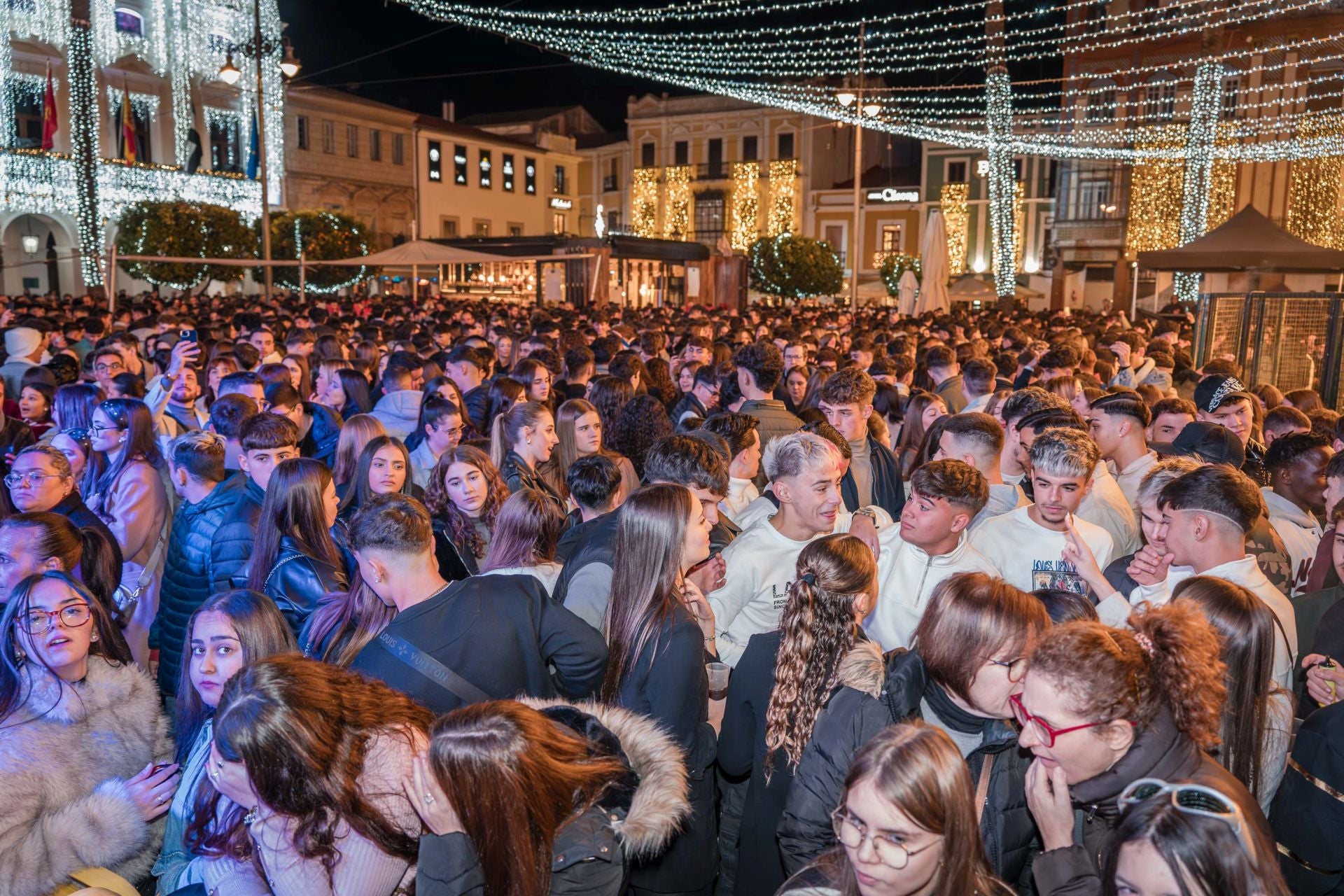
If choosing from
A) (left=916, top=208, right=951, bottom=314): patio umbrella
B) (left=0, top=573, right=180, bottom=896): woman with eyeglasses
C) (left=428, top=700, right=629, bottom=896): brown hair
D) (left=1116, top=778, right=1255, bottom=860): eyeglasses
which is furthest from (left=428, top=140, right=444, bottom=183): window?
(left=1116, top=778, right=1255, bottom=860): eyeglasses

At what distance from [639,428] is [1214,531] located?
138 inches

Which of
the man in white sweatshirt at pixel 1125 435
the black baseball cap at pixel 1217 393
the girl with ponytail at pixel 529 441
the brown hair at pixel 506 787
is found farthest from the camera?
the black baseball cap at pixel 1217 393

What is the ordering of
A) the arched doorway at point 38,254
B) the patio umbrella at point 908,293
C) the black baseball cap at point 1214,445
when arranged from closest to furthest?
the black baseball cap at point 1214,445 < the patio umbrella at point 908,293 < the arched doorway at point 38,254

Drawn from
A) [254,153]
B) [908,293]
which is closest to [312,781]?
[908,293]

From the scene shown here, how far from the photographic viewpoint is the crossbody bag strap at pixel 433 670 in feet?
10.3

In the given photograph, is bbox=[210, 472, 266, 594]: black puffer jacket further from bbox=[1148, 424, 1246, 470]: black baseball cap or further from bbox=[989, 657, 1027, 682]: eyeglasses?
bbox=[1148, 424, 1246, 470]: black baseball cap

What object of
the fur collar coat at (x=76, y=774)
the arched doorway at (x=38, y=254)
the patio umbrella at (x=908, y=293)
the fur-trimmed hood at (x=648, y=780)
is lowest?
the fur collar coat at (x=76, y=774)

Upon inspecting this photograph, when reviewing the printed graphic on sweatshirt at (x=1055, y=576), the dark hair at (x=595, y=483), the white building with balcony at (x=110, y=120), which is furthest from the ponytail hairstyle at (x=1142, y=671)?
the white building with balcony at (x=110, y=120)

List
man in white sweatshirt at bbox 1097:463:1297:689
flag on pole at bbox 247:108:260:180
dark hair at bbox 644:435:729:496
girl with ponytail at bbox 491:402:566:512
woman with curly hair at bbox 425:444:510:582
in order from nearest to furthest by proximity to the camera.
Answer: man in white sweatshirt at bbox 1097:463:1297:689 → dark hair at bbox 644:435:729:496 → woman with curly hair at bbox 425:444:510:582 → girl with ponytail at bbox 491:402:566:512 → flag on pole at bbox 247:108:260:180

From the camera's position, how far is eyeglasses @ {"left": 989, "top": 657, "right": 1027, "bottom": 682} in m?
2.72

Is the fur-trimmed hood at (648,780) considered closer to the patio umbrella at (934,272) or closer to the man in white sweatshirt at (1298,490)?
the man in white sweatshirt at (1298,490)

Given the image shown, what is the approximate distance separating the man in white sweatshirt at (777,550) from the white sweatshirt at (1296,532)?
2113mm

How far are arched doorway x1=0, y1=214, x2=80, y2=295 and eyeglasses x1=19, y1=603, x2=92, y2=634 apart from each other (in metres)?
38.4

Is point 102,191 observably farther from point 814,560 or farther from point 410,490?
point 814,560
